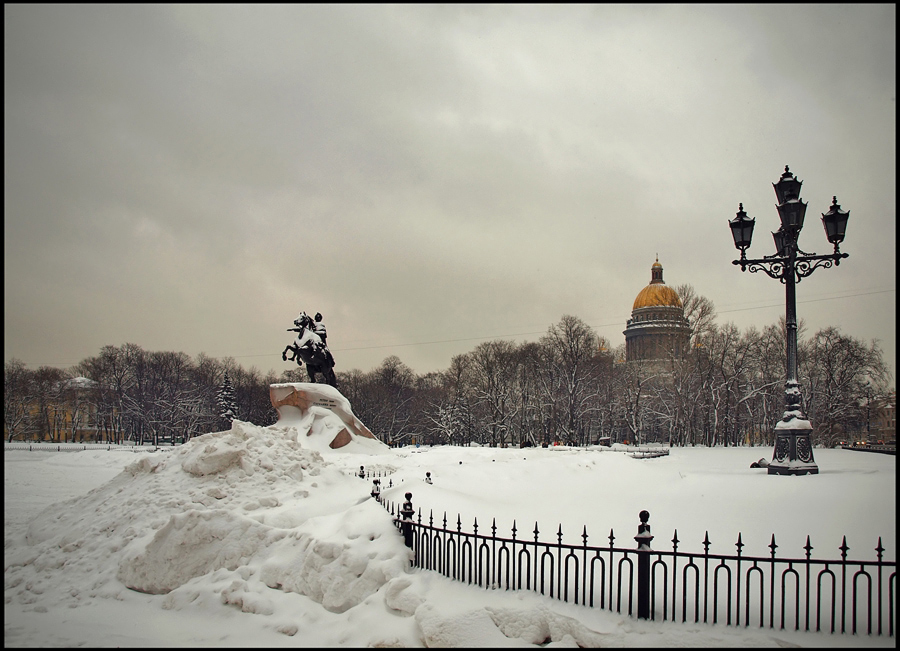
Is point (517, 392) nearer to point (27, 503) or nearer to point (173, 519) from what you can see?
point (27, 503)

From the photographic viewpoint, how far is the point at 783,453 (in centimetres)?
1141

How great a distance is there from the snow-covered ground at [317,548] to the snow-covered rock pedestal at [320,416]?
41.4 feet

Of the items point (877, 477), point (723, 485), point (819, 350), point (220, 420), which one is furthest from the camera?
point (220, 420)

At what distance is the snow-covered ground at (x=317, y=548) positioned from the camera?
5.79m

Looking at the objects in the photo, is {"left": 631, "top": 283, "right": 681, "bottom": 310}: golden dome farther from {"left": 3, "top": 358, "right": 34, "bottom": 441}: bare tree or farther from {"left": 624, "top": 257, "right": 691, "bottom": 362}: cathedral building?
{"left": 3, "top": 358, "right": 34, "bottom": 441}: bare tree

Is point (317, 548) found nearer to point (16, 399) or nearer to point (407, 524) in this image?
point (407, 524)

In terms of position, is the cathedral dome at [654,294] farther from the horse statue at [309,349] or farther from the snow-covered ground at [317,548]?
the snow-covered ground at [317,548]

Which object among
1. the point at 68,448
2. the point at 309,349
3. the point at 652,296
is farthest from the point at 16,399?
the point at 652,296

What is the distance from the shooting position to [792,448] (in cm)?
1123

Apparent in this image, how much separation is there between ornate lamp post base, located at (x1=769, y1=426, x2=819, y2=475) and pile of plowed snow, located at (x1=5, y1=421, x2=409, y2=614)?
25.7ft

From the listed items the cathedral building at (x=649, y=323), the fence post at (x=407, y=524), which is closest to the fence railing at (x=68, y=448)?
the fence post at (x=407, y=524)

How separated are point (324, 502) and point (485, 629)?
6.97 m

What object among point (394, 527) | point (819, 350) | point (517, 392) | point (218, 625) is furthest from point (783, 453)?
point (517, 392)

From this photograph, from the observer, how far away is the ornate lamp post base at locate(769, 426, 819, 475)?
11.0 metres
